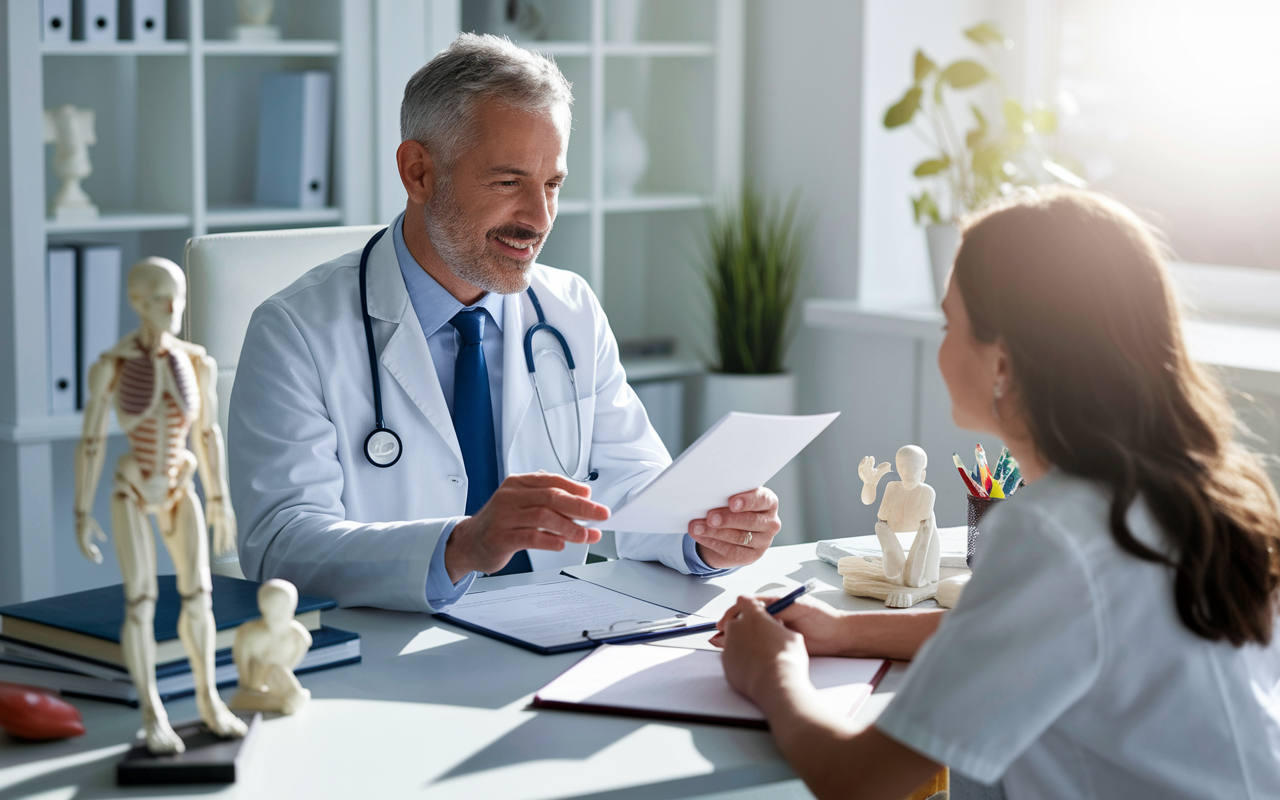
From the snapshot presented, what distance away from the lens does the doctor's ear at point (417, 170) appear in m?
1.86

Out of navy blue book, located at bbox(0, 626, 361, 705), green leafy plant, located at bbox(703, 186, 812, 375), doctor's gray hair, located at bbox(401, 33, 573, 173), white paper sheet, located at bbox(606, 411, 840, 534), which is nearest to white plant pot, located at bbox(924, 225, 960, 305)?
green leafy plant, located at bbox(703, 186, 812, 375)

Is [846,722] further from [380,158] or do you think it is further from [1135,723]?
[380,158]

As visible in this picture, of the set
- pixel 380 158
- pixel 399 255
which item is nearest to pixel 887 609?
pixel 399 255

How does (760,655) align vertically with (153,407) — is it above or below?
below

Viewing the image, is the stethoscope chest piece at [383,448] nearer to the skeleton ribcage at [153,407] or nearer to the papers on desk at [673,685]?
the papers on desk at [673,685]

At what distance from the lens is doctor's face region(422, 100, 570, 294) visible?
5.86ft

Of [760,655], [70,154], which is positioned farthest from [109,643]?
[70,154]

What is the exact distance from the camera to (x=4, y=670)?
1182 mm

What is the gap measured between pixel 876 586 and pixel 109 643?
0.81 meters

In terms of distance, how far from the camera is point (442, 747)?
1.04 m

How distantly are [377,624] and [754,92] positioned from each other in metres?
2.55

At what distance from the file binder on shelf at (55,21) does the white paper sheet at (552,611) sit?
5.91ft

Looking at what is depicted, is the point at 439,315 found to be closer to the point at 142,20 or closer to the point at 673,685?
the point at 673,685

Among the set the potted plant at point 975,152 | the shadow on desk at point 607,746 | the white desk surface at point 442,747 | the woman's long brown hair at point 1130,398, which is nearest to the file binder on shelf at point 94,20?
the potted plant at point 975,152
